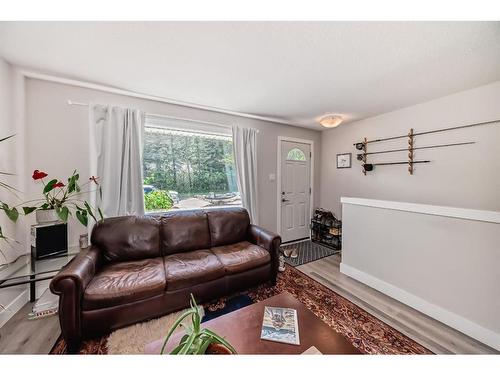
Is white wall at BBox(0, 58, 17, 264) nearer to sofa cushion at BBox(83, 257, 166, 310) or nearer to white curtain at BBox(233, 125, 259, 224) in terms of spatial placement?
sofa cushion at BBox(83, 257, 166, 310)

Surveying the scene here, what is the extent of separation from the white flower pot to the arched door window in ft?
10.7

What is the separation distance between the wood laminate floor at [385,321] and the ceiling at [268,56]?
2264 millimetres

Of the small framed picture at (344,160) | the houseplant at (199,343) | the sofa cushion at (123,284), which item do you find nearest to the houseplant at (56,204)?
the sofa cushion at (123,284)

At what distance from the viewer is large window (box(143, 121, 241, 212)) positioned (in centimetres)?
255

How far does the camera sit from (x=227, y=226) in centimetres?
252

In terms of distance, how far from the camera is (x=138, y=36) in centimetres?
134

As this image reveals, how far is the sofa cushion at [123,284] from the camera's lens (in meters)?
1.39

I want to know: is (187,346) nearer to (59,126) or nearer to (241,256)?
(241,256)

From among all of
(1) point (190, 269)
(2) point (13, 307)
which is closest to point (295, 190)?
(1) point (190, 269)

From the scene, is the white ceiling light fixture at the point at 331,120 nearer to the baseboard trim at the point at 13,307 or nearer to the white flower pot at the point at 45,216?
the white flower pot at the point at 45,216

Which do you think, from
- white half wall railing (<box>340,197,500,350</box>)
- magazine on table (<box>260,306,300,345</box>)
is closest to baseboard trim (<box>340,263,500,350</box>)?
white half wall railing (<box>340,197,500,350</box>)
